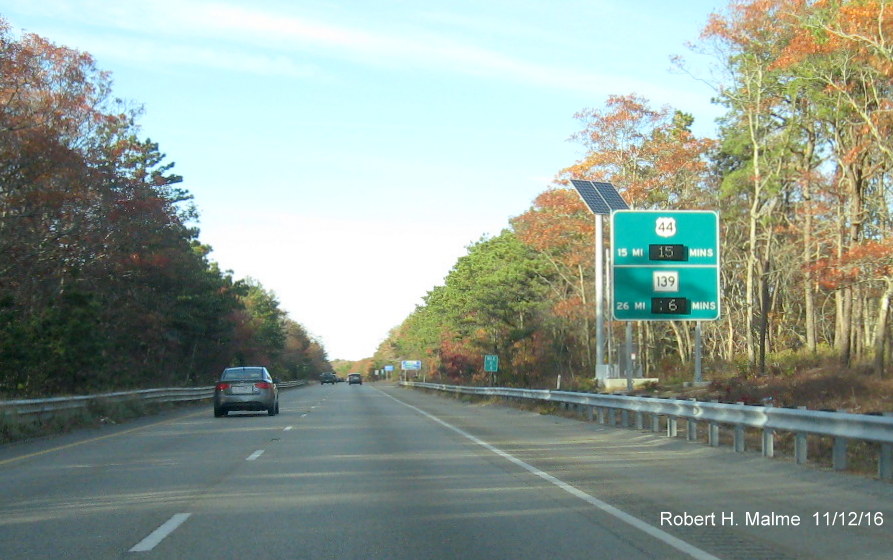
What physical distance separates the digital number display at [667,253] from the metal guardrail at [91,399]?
15.2m

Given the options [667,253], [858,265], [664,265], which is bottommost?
[664,265]

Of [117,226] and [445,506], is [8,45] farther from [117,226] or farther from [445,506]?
[445,506]

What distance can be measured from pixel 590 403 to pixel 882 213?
16.6 metres

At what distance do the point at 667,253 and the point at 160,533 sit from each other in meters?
17.4

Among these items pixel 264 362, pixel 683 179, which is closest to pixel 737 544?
pixel 683 179

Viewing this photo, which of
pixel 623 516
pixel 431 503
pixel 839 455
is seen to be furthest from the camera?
pixel 839 455

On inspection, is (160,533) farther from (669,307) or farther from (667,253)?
(667,253)

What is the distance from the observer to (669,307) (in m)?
23.5

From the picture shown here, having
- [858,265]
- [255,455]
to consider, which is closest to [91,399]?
[255,455]

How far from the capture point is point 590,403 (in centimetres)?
2380

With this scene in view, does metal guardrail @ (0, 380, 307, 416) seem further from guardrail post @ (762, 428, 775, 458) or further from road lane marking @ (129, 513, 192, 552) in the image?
guardrail post @ (762, 428, 775, 458)

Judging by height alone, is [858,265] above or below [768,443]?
above

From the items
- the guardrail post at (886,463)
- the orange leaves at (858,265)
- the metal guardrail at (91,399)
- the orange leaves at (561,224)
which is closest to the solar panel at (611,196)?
the orange leaves at (858,265)

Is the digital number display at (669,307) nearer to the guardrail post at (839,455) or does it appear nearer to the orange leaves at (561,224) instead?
the guardrail post at (839,455)
